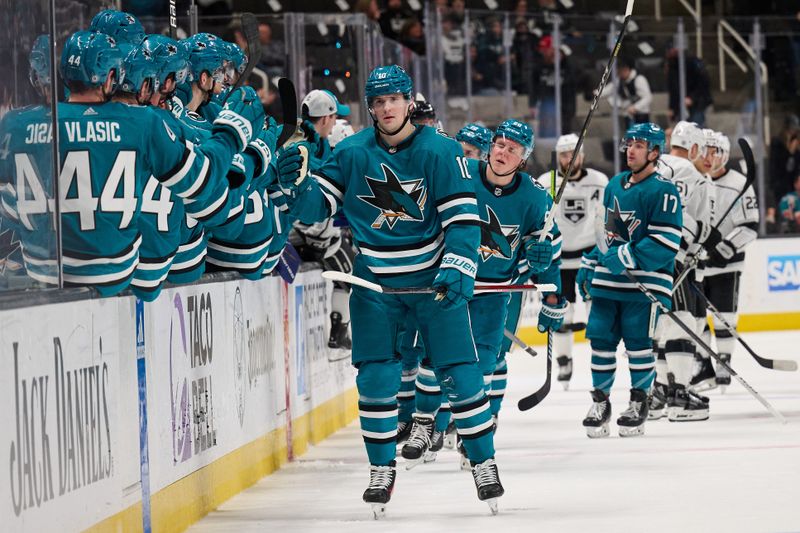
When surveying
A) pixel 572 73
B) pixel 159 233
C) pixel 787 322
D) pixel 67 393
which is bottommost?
pixel 787 322

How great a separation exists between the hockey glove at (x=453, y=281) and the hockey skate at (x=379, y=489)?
1.89ft

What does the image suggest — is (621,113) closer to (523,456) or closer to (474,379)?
(523,456)

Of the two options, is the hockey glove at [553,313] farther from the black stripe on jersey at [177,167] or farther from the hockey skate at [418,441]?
the black stripe on jersey at [177,167]

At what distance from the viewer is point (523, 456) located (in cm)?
598

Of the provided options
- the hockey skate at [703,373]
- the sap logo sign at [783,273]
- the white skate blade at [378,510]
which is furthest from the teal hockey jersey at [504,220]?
the sap logo sign at [783,273]

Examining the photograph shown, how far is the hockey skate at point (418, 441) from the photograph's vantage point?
5559mm

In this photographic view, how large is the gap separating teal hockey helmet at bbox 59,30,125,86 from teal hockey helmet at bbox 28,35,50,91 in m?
0.26

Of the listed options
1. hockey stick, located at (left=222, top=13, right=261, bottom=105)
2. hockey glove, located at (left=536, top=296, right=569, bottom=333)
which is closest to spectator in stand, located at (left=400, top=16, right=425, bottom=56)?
hockey glove, located at (left=536, top=296, right=569, bottom=333)

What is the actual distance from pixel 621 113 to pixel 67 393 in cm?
960

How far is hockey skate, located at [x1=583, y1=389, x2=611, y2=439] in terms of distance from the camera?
21.4 feet

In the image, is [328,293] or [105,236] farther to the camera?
[328,293]

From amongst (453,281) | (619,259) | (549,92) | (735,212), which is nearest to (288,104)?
(453,281)

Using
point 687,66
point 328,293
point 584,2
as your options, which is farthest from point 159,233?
point 584,2

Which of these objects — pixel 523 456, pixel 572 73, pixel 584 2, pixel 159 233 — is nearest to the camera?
pixel 159 233
